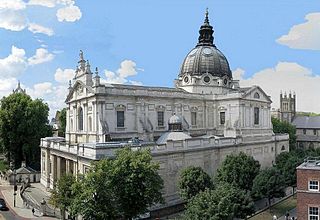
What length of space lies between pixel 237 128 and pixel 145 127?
16235 millimetres

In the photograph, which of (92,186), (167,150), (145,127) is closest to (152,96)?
(145,127)

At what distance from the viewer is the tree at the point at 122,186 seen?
29.3 metres

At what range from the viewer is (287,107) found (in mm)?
106750

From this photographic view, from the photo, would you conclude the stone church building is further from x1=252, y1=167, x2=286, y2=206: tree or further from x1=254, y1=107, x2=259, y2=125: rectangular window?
x1=252, y1=167, x2=286, y2=206: tree

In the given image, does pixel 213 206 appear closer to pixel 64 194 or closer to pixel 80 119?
pixel 64 194

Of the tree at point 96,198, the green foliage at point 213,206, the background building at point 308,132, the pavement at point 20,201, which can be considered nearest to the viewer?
the green foliage at point 213,206

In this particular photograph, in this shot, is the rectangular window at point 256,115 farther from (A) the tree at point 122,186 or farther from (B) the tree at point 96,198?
(B) the tree at point 96,198

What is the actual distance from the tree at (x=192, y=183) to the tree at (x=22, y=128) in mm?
39152

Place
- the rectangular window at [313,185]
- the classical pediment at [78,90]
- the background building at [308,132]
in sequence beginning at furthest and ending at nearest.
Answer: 1. the background building at [308,132]
2. the classical pediment at [78,90]
3. the rectangular window at [313,185]

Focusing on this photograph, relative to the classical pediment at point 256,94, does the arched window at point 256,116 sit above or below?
below

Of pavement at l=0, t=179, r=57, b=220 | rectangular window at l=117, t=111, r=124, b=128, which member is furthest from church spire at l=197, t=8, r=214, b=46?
pavement at l=0, t=179, r=57, b=220

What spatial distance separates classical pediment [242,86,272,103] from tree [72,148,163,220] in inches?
1355

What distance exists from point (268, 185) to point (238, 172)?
148 inches

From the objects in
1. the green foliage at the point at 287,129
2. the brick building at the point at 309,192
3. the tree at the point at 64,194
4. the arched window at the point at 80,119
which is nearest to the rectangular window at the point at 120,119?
the arched window at the point at 80,119
